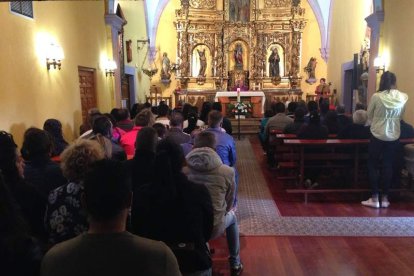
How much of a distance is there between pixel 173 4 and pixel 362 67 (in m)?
8.02

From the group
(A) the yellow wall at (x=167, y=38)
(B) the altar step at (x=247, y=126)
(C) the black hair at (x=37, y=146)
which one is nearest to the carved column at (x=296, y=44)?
(B) the altar step at (x=247, y=126)

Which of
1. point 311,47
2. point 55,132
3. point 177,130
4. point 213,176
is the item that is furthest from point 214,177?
point 311,47

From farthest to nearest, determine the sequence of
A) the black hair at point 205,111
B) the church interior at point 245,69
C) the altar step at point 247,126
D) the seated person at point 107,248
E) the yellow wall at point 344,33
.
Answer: the altar step at point 247,126, the yellow wall at point 344,33, the black hair at point 205,111, the church interior at point 245,69, the seated person at point 107,248

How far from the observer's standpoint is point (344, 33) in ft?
41.1

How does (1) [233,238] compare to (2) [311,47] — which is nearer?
(1) [233,238]

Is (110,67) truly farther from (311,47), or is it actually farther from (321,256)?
(311,47)

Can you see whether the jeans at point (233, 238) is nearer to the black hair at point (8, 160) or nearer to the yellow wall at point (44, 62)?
the black hair at point (8, 160)

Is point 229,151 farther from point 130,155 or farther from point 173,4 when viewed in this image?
point 173,4

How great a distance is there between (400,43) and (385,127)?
350 cm

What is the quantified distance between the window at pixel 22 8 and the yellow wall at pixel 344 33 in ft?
26.9

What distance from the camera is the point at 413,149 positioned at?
510 cm

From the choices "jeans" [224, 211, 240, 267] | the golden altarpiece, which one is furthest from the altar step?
"jeans" [224, 211, 240, 267]

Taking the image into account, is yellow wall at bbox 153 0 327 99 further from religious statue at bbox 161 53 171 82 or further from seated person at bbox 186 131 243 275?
seated person at bbox 186 131 243 275

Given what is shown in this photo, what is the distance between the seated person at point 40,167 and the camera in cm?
255
